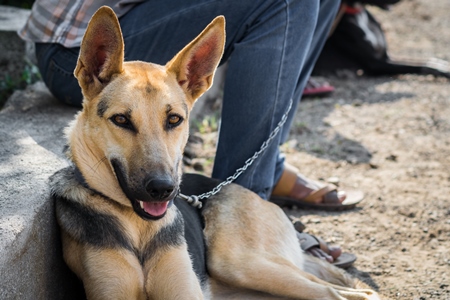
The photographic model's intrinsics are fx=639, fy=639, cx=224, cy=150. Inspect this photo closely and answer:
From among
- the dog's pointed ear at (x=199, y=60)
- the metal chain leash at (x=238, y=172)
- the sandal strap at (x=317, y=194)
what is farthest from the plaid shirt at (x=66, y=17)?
the sandal strap at (x=317, y=194)

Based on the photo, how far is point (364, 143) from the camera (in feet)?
22.4

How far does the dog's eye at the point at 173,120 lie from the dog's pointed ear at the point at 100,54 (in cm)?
35

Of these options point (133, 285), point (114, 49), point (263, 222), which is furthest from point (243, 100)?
point (133, 285)

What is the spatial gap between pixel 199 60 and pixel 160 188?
0.95 metres

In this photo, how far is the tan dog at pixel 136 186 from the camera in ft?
9.87

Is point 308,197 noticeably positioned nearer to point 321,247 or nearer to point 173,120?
point 321,247

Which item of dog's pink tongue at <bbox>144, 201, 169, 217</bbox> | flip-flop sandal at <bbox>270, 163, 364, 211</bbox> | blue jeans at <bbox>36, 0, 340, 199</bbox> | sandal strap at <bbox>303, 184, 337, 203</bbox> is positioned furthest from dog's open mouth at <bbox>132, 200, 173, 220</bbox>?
sandal strap at <bbox>303, 184, 337, 203</bbox>

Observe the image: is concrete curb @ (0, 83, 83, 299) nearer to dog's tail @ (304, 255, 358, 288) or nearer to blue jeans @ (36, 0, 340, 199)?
blue jeans @ (36, 0, 340, 199)

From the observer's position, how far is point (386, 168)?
6199mm

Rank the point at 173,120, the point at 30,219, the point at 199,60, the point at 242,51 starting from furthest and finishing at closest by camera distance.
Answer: the point at 242,51
the point at 199,60
the point at 173,120
the point at 30,219

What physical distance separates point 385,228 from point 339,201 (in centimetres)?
45

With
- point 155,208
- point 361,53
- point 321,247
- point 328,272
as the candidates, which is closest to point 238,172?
point 321,247

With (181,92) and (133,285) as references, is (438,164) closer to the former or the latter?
(181,92)

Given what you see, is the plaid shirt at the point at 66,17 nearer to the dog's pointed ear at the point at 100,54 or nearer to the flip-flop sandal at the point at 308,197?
the dog's pointed ear at the point at 100,54
